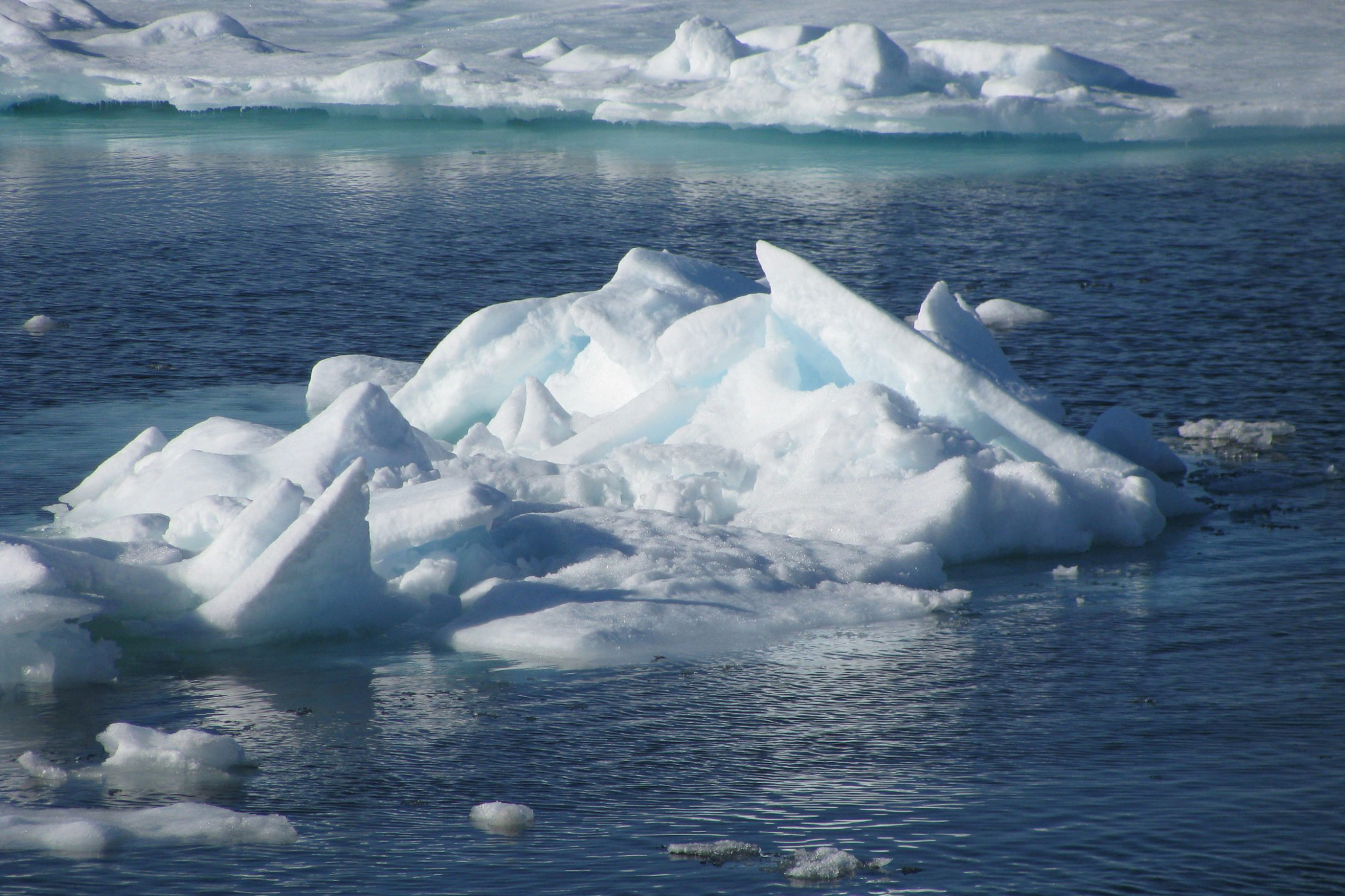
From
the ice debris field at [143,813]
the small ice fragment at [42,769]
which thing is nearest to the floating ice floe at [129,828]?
the ice debris field at [143,813]

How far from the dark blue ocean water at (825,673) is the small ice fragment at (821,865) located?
0.08 meters

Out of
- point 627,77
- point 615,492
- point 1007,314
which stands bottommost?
point 615,492

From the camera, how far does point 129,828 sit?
411 cm

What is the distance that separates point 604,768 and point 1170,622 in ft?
8.33

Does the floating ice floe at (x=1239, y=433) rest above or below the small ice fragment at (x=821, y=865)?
above

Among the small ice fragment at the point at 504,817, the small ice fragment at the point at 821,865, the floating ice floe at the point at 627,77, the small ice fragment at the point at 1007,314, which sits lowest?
the small ice fragment at the point at 504,817

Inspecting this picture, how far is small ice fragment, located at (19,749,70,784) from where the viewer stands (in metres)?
4.45

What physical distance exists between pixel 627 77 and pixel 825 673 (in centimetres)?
1825

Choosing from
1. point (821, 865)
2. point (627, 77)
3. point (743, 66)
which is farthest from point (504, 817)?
point (627, 77)

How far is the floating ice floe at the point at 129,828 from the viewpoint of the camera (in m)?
4.00

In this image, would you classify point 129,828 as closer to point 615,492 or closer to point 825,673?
point 825,673

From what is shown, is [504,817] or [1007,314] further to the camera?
[1007,314]

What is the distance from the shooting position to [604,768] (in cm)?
459

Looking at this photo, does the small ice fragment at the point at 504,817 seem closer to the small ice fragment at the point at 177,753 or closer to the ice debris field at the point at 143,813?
the ice debris field at the point at 143,813
